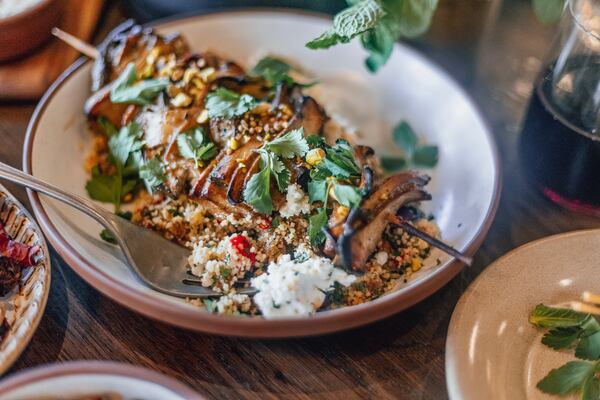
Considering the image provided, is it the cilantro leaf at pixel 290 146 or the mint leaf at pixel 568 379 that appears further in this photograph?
the cilantro leaf at pixel 290 146

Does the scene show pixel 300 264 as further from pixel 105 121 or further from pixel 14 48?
pixel 14 48

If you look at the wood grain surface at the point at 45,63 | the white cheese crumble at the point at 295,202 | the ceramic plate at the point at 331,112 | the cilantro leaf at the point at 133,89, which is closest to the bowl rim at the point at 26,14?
the wood grain surface at the point at 45,63

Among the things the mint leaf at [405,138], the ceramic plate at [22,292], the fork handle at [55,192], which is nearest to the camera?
the ceramic plate at [22,292]

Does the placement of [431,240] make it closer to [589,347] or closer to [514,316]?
[514,316]

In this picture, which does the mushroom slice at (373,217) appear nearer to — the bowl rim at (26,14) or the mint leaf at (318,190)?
the mint leaf at (318,190)

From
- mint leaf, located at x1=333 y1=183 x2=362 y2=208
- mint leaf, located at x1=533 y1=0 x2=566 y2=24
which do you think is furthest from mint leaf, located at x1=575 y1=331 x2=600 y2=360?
mint leaf, located at x1=533 y1=0 x2=566 y2=24

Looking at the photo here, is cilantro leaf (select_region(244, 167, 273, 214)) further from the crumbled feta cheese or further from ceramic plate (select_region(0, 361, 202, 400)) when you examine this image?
ceramic plate (select_region(0, 361, 202, 400))

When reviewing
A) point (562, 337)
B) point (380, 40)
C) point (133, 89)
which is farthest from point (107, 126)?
point (562, 337)
